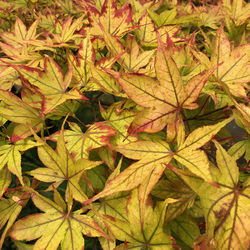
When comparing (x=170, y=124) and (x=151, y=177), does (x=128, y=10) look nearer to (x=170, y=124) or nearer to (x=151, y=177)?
(x=170, y=124)

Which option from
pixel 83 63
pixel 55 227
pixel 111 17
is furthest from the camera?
pixel 111 17

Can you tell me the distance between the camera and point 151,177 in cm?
45

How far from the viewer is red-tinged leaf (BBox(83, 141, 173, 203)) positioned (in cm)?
45

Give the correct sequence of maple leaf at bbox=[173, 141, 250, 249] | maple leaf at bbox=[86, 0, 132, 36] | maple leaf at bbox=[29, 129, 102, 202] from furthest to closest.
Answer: maple leaf at bbox=[86, 0, 132, 36] → maple leaf at bbox=[29, 129, 102, 202] → maple leaf at bbox=[173, 141, 250, 249]

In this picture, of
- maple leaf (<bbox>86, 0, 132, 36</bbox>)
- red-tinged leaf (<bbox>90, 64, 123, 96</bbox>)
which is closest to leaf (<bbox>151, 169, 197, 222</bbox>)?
red-tinged leaf (<bbox>90, 64, 123, 96</bbox>)

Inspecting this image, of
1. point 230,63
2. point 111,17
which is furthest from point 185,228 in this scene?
point 111,17

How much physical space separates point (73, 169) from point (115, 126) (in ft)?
0.48

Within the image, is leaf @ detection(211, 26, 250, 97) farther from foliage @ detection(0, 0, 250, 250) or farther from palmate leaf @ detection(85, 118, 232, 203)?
palmate leaf @ detection(85, 118, 232, 203)

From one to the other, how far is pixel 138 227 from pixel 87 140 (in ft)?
0.74

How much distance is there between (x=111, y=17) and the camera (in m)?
0.77

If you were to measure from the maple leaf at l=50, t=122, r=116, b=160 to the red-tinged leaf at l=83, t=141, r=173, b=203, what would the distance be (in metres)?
0.07

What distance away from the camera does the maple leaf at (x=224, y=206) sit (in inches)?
15.7

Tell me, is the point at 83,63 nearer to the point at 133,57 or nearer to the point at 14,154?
the point at 133,57

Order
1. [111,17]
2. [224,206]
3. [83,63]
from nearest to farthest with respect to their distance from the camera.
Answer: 1. [224,206]
2. [83,63]
3. [111,17]
